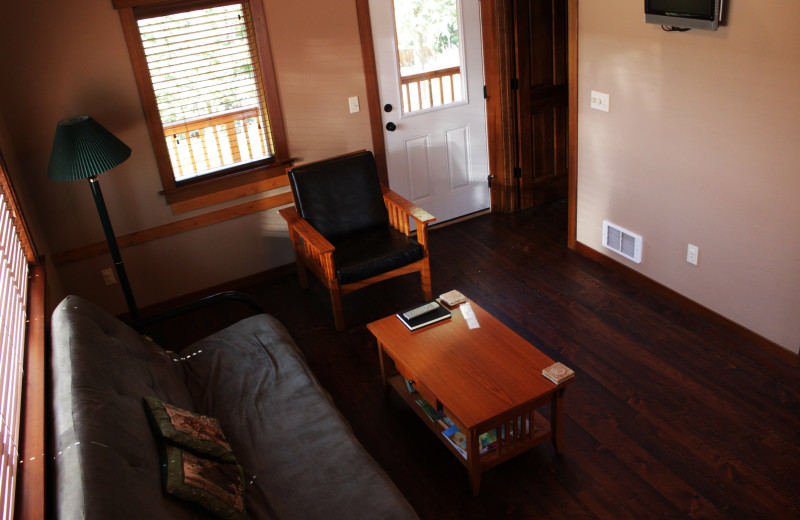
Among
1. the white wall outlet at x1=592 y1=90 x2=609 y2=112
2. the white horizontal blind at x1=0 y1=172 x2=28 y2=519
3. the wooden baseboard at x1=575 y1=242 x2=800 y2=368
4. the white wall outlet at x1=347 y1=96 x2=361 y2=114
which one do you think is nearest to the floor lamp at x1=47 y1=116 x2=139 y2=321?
the white horizontal blind at x1=0 y1=172 x2=28 y2=519

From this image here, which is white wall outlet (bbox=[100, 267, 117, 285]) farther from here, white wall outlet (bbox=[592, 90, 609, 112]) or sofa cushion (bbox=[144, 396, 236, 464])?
white wall outlet (bbox=[592, 90, 609, 112])

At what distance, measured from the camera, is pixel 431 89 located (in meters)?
4.78

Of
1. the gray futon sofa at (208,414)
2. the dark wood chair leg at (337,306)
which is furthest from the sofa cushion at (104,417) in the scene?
the dark wood chair leg at (337,306)

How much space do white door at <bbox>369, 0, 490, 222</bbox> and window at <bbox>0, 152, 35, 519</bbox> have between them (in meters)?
2.44

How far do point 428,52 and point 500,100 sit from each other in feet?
2.13

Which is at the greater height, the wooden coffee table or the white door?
the white door

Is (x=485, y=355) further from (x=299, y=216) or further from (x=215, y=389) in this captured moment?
(x=299, y=216)

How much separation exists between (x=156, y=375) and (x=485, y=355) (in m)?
1.36

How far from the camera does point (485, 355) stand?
288 centimetres

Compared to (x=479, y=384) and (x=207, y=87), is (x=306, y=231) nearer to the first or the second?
(x=207, y=87)

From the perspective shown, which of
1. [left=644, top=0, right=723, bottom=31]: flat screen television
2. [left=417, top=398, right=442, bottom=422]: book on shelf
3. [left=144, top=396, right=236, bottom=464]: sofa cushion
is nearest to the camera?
[left=144, top=396, right=236, bottom=464]: sofa cushion

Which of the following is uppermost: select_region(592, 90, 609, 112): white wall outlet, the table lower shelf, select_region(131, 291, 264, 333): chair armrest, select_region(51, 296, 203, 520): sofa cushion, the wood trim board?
select_region(592, 90, 609, 112): white wall outlet

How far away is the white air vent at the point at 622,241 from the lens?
404cm

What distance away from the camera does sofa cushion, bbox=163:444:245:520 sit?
2027mm
